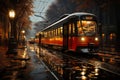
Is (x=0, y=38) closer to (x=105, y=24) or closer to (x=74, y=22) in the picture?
(x=74, y=22)

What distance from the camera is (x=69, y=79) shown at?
12961mm

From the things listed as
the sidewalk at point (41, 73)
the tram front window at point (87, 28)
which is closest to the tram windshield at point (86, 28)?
the tram front window at point (87, 28)

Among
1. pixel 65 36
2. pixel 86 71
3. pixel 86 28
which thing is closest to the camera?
pixel 86 71

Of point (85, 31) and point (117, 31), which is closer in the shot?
point (85, 31)

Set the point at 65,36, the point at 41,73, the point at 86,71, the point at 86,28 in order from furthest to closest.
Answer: the point at 65,36 → the point at 86,28 → the point at 86,71 → the point at 41,73

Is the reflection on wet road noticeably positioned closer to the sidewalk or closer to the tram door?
the sidewalk

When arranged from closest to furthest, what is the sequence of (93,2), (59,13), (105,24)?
(93,2)
(105,24)
(59,13)

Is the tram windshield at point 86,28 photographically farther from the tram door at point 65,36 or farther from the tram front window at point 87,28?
the tram door at point 65,36

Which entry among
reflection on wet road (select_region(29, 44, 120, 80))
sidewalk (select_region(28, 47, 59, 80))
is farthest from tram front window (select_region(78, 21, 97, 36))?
sidewalk (select_region(28, 47, 59, 80))

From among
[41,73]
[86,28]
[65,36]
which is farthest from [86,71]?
[65,36]

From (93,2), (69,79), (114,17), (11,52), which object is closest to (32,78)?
(69,79)

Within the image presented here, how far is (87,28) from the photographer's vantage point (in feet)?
91.2

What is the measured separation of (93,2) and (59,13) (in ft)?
132

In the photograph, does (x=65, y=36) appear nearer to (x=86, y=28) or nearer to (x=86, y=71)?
(x=86, y=28)
